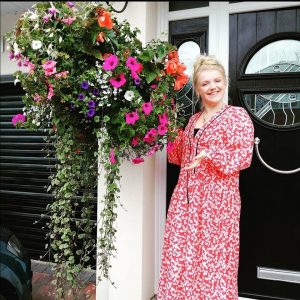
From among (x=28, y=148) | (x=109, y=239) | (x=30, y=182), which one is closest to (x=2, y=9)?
(x=28, y=148)

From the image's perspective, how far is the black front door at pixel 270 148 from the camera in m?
2.52

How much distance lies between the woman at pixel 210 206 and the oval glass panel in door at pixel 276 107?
458 millimetres

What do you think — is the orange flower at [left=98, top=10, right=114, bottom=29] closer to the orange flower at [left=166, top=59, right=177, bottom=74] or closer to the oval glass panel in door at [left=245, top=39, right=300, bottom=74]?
the orange flower at [left=166, top=59, right=177, bottom=74]

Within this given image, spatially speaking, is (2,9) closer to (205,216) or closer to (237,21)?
(237,21)

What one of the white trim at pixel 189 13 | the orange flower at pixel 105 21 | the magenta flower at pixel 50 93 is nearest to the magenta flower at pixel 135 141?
the magenta flower at pixel 50 93

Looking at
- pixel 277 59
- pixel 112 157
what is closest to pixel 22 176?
pixel 112 157

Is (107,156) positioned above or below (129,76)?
below

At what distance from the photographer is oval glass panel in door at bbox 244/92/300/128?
8.23 ft

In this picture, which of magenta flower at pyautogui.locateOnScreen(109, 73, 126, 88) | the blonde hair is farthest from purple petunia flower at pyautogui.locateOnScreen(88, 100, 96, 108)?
the blonde hair

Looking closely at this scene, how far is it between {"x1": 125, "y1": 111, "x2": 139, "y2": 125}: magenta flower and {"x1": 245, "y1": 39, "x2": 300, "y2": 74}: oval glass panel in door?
1157 millimetres

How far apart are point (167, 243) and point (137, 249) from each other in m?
0.33

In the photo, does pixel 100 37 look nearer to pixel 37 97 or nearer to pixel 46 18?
pixel 46 18

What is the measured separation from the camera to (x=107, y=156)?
209 cm

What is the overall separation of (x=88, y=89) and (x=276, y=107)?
1459mm
